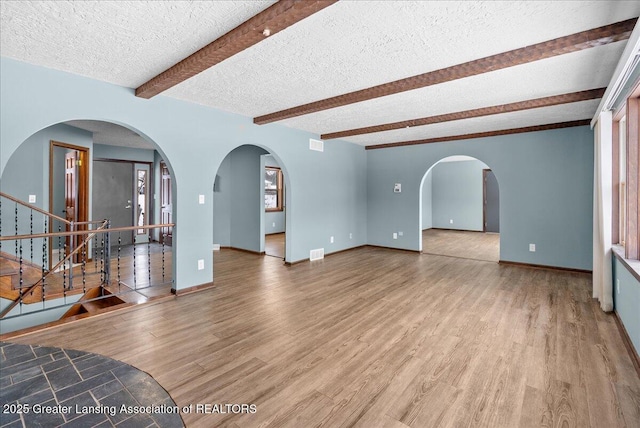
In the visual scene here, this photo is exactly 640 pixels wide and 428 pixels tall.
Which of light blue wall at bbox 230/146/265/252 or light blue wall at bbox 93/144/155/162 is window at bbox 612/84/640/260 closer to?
light blue wall at bbox 230/146/265/252

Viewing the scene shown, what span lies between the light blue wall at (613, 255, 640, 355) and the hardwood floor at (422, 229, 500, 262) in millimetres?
2790

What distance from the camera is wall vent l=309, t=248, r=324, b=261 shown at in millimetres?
5953

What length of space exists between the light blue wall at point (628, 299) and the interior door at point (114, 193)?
30.4ft

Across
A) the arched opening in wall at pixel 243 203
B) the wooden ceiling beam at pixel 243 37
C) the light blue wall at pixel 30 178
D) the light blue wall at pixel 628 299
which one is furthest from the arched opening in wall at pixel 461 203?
the light blue wall at pixel 30 178

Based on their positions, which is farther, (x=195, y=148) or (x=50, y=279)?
(x=50, y=279)

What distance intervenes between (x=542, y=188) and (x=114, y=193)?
9.61m

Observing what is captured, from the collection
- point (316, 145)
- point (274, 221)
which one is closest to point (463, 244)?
point (316, 145)

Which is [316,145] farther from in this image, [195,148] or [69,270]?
[69,270]

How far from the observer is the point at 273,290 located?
4117mm

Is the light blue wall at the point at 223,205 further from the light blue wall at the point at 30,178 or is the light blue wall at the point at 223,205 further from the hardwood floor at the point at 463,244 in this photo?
the hardwood floor at the point at 463,244

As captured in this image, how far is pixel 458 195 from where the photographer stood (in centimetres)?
1051

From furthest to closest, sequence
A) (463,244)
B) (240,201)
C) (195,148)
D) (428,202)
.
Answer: (428,202)
(463,244)
(240,201)
(195,148)

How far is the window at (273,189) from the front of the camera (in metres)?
9.45

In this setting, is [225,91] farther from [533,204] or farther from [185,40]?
[533,204]
